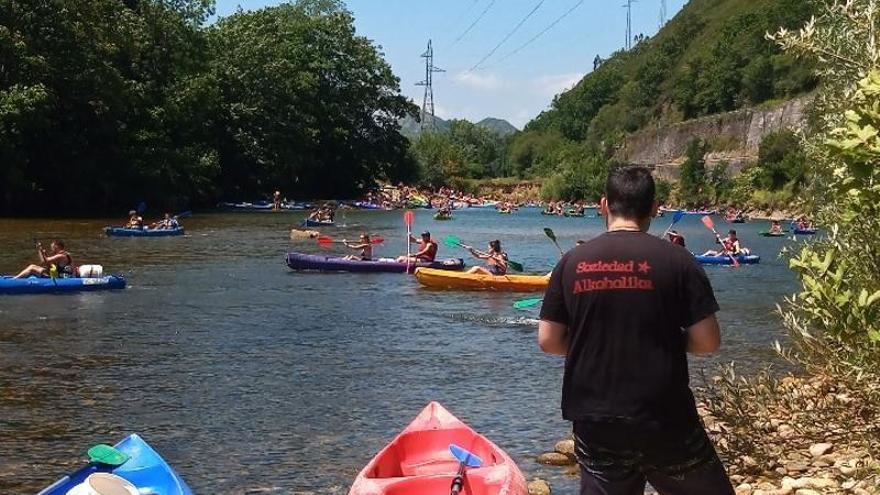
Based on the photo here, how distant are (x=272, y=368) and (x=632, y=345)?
938 cm

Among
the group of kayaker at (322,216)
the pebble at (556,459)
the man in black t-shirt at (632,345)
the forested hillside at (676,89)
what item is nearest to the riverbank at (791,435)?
the pebble at (556,459)

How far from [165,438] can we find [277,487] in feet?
6.10

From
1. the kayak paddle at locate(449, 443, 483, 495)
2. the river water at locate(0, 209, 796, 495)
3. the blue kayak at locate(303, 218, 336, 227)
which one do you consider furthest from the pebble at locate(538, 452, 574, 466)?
the blue kayak at locate(303, 218, 336, 227)

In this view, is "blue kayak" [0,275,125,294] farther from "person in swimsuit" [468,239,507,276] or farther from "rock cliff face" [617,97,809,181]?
"rock cliff face" [617,97,809,181]

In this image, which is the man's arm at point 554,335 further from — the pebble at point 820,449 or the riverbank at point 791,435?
the pebble at point 820,449

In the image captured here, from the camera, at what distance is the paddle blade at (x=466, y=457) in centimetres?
594

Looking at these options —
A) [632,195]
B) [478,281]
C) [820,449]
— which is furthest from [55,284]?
[632,195]

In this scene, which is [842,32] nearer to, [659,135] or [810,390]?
[810,390]

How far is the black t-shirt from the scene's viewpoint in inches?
135

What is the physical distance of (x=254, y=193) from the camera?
64.9 metres

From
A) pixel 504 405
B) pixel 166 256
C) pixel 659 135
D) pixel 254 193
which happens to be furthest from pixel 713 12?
pixel 504 405

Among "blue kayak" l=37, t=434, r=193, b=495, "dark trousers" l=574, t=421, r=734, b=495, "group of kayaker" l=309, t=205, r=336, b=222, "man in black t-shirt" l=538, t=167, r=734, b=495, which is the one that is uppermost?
"man in black t-shirt" l=538, t=167, r=734, b=495

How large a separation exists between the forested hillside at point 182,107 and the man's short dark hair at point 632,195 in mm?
37500

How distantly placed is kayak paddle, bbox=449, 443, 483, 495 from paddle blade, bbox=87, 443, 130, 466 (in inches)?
81.0
